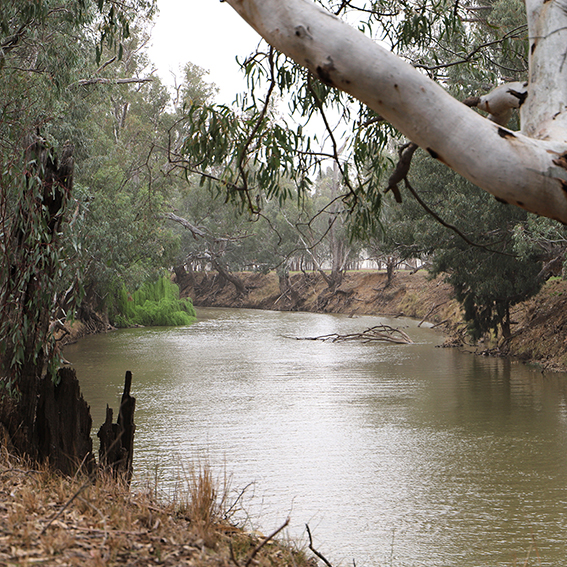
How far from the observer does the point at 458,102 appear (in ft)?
8.43

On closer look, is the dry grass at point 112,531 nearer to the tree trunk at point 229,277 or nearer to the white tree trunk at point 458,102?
the white tree trunk at point 458,102

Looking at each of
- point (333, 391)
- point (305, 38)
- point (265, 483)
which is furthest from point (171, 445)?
point (305, 38)

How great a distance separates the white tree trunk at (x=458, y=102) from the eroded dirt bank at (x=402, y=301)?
10466 mm

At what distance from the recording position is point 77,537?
8.68ft

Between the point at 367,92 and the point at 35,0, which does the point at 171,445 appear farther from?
the point at 367,92

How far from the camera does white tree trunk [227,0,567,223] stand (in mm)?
2348

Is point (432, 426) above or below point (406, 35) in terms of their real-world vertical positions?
below

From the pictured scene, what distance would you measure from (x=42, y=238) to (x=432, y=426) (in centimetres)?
554

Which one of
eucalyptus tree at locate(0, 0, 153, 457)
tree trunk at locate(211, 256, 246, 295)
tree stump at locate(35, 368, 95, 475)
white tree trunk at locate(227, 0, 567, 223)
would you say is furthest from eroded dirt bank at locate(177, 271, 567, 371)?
white tree trunk at locate(227, 0, 567, 223)

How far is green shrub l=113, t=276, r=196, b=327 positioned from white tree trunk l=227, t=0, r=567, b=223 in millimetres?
20491

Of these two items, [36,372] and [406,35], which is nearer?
[36,372]

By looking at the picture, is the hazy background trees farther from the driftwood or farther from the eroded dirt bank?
the driftwood

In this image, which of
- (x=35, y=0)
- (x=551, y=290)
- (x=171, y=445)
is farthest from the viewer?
(x=551, y=290)

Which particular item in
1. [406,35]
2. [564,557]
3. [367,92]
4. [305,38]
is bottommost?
[564,557]
